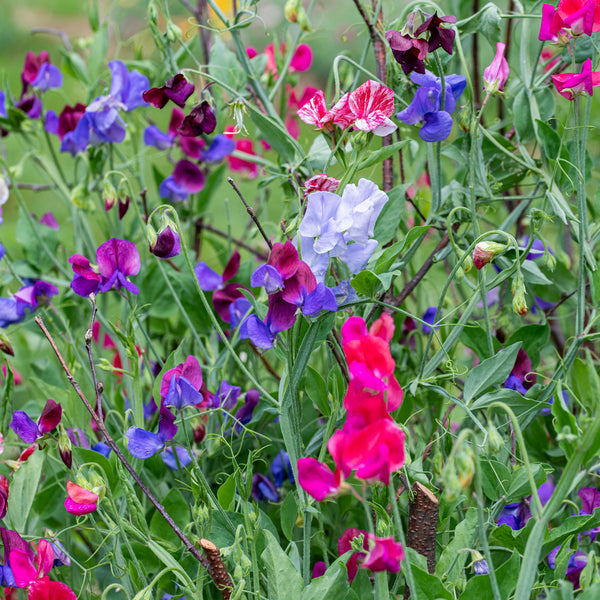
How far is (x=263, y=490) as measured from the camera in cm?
95

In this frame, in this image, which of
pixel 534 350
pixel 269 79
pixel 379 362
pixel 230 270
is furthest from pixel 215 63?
pixel 379 362

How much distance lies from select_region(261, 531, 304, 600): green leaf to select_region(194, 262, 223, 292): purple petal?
44 centimetres

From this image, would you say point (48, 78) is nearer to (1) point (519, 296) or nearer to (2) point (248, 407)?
(2) point (248, 407)

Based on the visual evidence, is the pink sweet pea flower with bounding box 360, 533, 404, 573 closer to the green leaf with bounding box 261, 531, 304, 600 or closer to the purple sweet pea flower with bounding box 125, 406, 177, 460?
the green leaf with bounding box 261, 531, 304, 600

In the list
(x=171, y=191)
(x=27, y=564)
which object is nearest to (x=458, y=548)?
(x=27, y=564)

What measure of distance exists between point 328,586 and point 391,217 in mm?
380

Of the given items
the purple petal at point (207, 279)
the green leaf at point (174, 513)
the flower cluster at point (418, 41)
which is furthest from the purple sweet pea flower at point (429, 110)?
the green leaf at point (174, 513)

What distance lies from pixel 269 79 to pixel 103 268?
54 cm

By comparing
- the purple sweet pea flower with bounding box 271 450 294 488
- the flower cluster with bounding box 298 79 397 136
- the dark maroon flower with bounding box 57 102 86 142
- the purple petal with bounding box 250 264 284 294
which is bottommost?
the purple sweet pea flower with bounding box 271 450 294 488

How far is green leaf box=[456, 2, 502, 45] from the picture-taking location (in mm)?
810

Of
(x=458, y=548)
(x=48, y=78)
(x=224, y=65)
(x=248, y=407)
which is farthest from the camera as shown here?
(x=48, y=78)

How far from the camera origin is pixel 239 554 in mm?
626

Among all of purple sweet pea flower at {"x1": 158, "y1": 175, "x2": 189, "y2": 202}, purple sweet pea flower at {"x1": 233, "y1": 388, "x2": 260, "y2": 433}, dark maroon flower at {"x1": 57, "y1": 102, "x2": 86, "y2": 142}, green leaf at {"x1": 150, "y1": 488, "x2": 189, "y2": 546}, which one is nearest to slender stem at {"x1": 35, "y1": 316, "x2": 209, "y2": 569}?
green leaf at {"x1": 150, "y1": 488, "x2": 189, "y2": 546}

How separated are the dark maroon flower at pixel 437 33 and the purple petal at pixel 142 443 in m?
0.47
